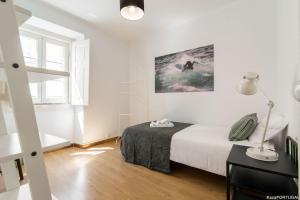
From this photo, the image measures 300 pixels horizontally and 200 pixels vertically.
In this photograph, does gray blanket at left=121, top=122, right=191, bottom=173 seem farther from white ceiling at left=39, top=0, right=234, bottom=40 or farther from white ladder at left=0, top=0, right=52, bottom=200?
white ceiling at left=39, top=0, right=234, bottom=40

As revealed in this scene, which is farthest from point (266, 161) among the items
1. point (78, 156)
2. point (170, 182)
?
point (78, 156)

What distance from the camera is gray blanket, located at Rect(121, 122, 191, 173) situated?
231 centimetres

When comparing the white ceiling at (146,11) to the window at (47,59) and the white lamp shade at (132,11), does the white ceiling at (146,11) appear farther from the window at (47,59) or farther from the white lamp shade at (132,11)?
the white lamp shade at (132,11)

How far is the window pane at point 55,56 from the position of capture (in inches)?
128

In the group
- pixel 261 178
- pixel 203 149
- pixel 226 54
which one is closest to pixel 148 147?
pixel 203 149

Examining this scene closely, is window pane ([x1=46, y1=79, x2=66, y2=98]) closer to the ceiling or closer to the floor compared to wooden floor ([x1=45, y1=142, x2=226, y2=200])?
closer to the ceiling

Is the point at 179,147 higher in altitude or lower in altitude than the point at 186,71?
lower

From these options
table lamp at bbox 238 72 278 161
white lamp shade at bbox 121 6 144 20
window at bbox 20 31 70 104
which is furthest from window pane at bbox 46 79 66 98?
table lamp at bbox 238 72 278 161

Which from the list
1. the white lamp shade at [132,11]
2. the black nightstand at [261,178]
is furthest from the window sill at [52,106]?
the black nightstand at [261,178]

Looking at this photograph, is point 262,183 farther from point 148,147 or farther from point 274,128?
point 148,147

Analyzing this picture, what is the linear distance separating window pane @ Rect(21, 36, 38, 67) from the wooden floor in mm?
1767

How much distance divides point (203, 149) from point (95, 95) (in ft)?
8.30

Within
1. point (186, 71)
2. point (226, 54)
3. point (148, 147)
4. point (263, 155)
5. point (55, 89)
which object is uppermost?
point (226, 54)

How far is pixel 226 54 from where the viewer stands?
286cm
